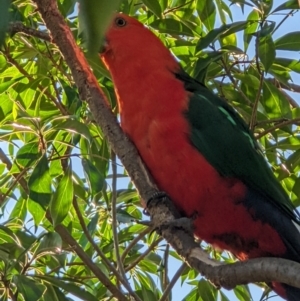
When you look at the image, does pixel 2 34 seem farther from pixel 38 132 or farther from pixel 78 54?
pixel 38 132

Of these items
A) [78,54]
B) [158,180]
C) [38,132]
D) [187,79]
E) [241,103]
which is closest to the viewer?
[78,54]

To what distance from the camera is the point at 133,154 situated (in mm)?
1275

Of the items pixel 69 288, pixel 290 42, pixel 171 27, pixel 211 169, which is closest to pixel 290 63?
pixel 290 42

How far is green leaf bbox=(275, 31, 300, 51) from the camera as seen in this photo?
1693 mm

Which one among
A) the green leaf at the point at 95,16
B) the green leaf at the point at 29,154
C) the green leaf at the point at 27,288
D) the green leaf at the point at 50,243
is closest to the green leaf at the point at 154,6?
the green leaf at the point at 29,154

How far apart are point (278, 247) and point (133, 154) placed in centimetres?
50

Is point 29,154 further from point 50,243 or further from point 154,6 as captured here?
point 154,6

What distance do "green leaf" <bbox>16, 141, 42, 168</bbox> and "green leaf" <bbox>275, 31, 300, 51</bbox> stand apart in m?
0.82

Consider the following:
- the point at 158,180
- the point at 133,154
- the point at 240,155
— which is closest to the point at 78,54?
the point at 133,154

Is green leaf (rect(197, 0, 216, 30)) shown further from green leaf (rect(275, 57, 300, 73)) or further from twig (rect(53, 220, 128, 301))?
twig (rect(53, 220, 128, 301))

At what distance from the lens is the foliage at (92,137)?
1475 millimetres

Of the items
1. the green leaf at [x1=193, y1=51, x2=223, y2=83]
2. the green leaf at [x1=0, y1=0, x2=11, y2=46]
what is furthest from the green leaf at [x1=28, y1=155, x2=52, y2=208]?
the green leaf at [x1=0, y1=0, x2=11, y2=46]

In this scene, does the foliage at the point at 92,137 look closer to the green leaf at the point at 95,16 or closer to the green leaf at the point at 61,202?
the green leaf at the point at 61,202

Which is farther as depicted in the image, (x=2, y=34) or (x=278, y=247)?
(x=278, y=247)
